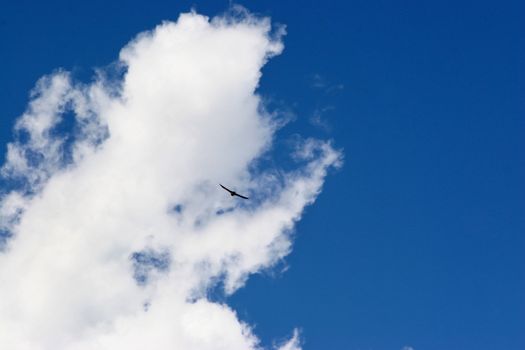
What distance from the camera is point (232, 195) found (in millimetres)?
96562
